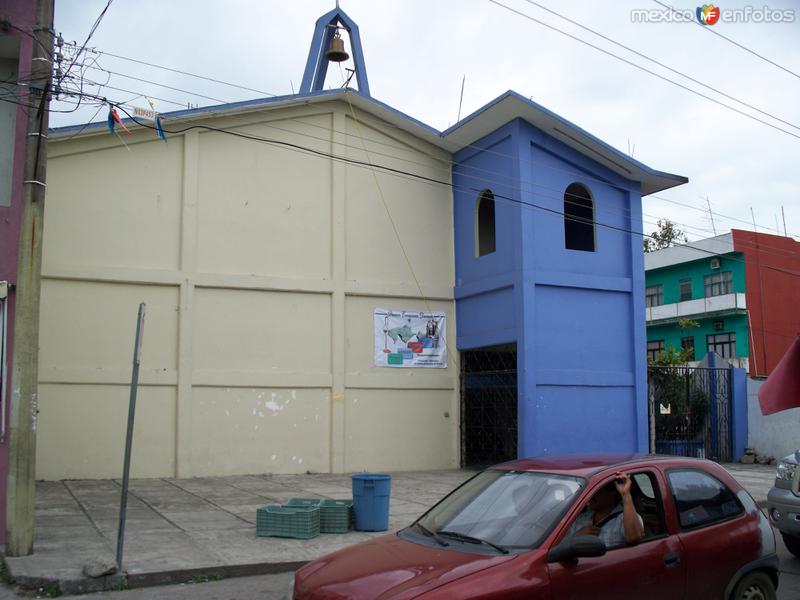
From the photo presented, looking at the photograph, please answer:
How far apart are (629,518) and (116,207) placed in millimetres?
13326

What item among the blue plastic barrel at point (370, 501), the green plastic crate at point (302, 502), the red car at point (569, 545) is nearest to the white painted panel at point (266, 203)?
the green plastic crate at point (302, 502)

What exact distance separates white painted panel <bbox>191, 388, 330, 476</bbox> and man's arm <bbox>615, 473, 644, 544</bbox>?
11.9 meters

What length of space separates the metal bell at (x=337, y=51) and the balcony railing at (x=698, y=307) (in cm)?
2463

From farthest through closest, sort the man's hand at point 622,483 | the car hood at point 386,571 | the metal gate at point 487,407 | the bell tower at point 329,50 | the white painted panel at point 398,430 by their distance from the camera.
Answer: the bell tower at point 329,50
the metal gate at point 487,407
the white painted panel at point 398,430
the man's hand at point 622,483
the car hood at point 386,571

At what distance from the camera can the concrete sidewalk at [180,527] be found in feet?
25.7

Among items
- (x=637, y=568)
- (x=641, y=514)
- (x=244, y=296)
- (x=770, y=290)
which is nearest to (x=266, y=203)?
(x=244, y=296)

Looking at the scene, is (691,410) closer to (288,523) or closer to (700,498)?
(288,523)

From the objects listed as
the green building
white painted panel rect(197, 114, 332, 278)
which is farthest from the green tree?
white painted panel rect(197, 114, 332, 278)

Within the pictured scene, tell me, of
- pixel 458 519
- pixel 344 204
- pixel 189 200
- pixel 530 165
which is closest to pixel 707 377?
pixel 530 165

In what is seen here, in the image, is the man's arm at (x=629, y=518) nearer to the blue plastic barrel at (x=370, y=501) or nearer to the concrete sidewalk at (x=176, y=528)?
the concrete sidewalk at (x=176, y=528)

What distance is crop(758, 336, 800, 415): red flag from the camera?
25.9ft

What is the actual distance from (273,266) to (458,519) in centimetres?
1205

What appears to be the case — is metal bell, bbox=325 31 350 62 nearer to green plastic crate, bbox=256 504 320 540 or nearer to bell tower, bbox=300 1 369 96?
bell tower, bbox=300 1 369 96

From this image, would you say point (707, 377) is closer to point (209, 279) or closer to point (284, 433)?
point (284, 433)
